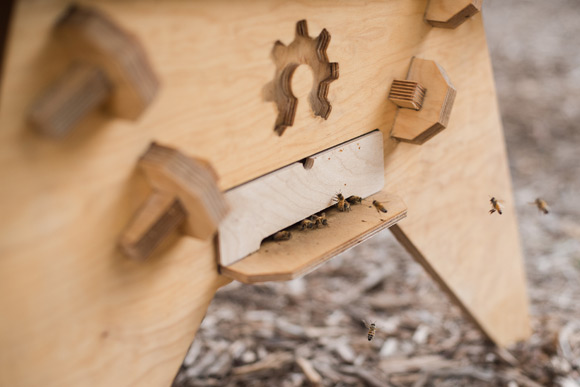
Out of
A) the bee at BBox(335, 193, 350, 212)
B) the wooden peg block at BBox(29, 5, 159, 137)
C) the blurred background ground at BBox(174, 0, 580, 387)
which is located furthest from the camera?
the blurred background ground at BBox(174, 0, 580, 387)

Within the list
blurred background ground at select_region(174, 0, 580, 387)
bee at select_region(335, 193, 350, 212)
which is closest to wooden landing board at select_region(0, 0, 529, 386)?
bee at select_region(335, 193, 350, 212)

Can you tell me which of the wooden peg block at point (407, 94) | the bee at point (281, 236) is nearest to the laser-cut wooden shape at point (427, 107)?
the wooden peg block at point (407, 94)

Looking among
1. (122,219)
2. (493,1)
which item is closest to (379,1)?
(122,219)

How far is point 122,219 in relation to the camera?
0.85 m

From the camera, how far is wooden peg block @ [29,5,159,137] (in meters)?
0.69

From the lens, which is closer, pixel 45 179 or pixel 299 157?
pixel 45 179

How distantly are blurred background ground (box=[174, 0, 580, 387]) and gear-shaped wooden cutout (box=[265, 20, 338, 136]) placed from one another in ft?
3.84

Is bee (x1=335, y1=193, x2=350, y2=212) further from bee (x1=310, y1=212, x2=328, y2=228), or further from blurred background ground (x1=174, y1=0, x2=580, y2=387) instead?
blurred background ground (x1=174, y1=0, x2=580, y2=387)

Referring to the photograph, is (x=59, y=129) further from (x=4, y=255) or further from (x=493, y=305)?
(x=493, y=305)

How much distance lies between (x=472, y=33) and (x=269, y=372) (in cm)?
129

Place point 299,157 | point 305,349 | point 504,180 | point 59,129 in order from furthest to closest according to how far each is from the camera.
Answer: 1. point 305,349
2. point 504,180
3. point 299,157
4. point 59,129

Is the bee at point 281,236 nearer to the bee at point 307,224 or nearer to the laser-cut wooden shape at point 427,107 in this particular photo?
the bee at point 307,224

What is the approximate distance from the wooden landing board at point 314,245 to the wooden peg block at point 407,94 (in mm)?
217

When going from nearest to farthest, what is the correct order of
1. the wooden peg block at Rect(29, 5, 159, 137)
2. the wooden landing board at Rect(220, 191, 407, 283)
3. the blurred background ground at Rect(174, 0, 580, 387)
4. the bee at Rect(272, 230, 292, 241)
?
1. the wooden peg block at Rect(29, 5, 159, 137)
2. the wooden landing board at Rect(220, 191, 407, 283)
3. the bee at Rect(272, 230, 292, 241)
4. the blurred background ground at Rect(174, 0, 580, 387)
